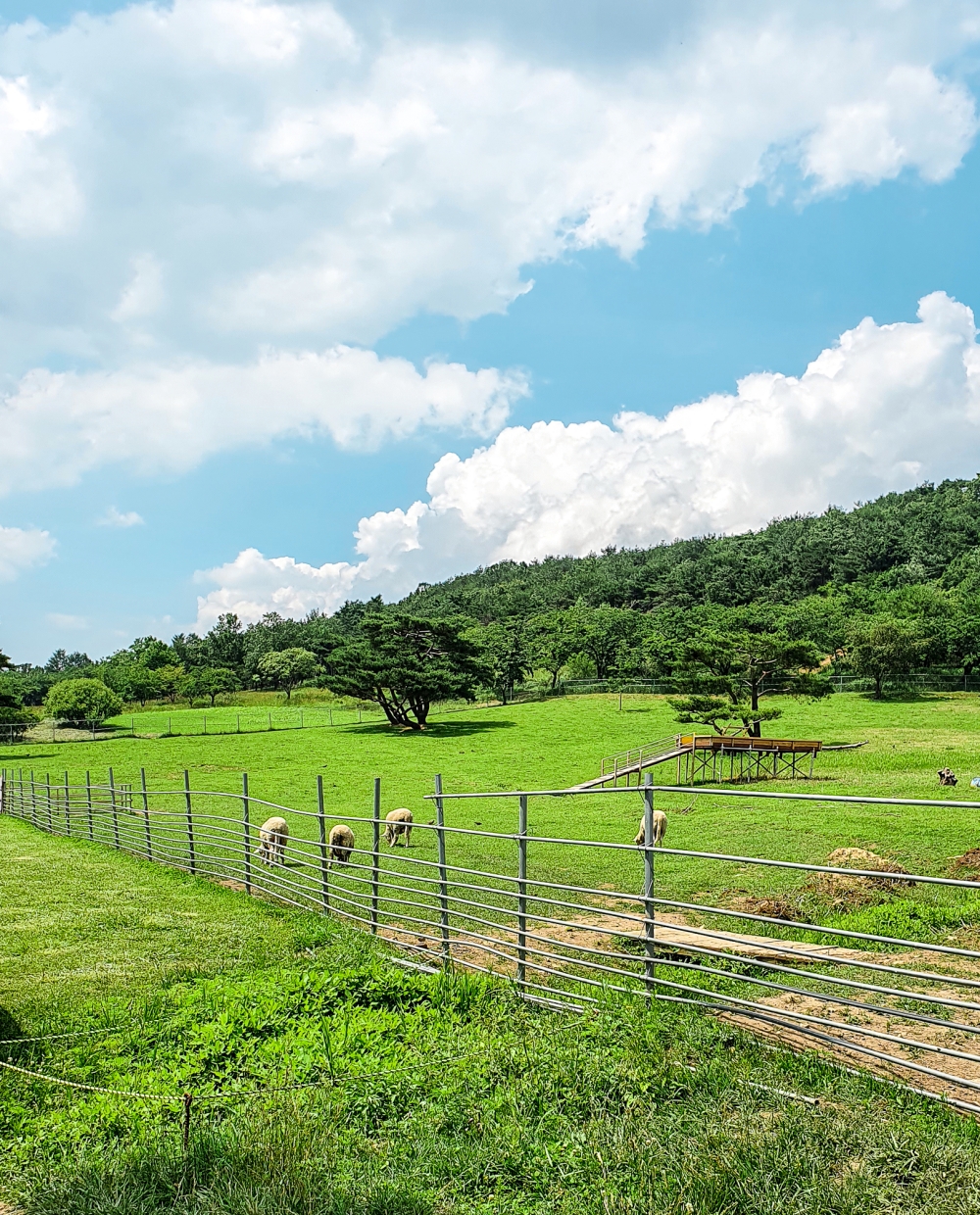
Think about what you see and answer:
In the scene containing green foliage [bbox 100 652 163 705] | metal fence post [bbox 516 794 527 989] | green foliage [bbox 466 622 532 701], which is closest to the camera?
metal fence post [bbox 516 794 527 989]

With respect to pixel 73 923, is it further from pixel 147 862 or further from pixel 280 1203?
pixel 280 1203

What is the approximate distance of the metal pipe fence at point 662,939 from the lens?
4145mm

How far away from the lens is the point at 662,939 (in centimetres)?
607

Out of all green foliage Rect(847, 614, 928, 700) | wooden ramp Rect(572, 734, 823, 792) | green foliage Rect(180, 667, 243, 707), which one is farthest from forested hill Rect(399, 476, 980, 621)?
wooden ramp Rect(572, 734, 823, 792)

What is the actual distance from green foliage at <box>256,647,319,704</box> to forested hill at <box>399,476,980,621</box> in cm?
1663

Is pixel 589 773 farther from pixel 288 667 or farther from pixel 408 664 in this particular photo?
pixel 288 667

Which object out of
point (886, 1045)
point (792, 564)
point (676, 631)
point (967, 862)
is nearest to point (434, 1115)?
point (886, 1045)

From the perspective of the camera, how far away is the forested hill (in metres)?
81.1

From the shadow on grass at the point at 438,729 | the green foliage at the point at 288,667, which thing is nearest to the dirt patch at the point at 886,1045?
the shadow on grass at the point at 438,729

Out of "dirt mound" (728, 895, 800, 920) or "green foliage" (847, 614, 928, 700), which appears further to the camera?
"green foliage" (847, 614, 928, 700)

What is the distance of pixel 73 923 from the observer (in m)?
8.90

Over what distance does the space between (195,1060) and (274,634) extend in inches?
4328

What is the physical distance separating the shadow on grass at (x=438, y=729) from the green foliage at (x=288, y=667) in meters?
39.7

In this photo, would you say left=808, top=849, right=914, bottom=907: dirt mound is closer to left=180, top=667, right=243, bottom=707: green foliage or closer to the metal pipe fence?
the metal pipe fence
